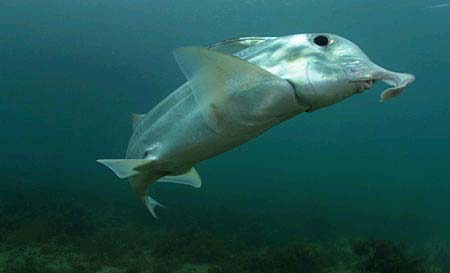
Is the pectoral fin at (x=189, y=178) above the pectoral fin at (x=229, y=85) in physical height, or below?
below

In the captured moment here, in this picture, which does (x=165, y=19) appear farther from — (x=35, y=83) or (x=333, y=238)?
(x=333, y=238)

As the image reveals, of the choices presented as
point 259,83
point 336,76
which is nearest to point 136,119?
point 259,83

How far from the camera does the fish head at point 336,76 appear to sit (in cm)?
238

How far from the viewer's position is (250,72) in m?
2.57

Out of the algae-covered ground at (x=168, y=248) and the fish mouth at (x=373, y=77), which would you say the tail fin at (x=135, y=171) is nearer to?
the fish mouth at (x=373, y=77)

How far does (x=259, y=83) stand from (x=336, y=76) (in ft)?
1.49

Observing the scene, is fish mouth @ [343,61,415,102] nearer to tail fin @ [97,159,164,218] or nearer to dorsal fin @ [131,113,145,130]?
tail fin @ [97,159,164,218]

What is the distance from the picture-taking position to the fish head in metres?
2.38

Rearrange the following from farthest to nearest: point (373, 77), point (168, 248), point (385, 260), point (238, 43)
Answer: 1. point (168, 248)
2. point (385, 260)
3. point (238, 43)
4. point (373, 77)

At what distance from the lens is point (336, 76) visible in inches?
95.5

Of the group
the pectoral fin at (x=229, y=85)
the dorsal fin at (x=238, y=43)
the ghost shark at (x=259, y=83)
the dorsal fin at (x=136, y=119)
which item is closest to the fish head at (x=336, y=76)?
the ghost shark at (x=259, y=83)

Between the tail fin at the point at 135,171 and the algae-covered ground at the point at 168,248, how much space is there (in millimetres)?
6557

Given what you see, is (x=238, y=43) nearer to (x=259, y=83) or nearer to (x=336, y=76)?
(x=259, y=83)

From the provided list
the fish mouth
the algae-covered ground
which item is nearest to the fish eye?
the fish mouth
